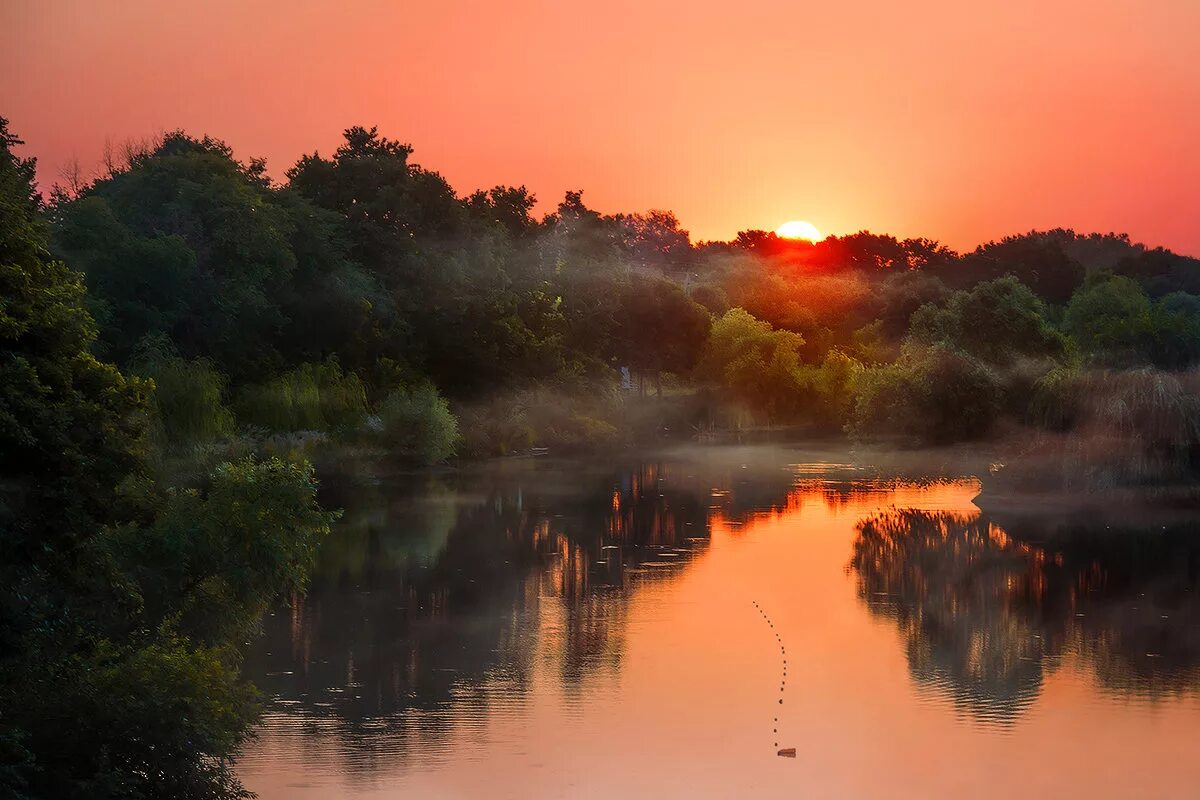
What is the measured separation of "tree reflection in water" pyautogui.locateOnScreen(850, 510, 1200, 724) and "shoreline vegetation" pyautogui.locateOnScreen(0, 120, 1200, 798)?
650 centimetres

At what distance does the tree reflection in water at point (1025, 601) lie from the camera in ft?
74.4

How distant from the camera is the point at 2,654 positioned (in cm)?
1321

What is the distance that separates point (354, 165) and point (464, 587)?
40.9 m

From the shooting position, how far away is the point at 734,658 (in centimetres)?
2380

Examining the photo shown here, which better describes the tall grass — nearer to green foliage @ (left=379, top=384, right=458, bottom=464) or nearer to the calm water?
the calm water

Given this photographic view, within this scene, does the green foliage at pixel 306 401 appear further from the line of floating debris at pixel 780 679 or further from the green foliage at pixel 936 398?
the line of floating debris at pixel 780 679

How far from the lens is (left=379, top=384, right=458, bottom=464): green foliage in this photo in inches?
2169

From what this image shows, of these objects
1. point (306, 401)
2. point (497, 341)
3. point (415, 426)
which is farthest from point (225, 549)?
point (497, 341)

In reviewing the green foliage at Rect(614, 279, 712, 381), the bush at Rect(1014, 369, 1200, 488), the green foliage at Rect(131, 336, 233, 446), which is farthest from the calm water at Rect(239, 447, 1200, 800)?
the green foliage at Rect(614, 279, 712, 381)

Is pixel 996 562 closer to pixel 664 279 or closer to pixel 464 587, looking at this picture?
pixel 464 587

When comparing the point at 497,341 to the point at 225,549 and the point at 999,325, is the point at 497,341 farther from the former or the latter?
the point at 225,549

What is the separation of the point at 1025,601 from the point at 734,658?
8.52 metres

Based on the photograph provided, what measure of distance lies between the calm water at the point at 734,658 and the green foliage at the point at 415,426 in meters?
12.8

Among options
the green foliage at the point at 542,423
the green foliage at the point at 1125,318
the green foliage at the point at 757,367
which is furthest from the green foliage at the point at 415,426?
the green foliage at the point at 1125,318
